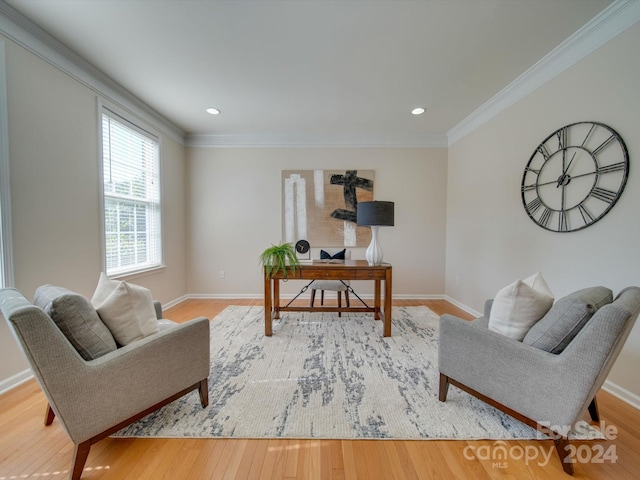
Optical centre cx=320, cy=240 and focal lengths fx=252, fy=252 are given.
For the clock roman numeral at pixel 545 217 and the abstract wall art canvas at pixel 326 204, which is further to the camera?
the abstract wall art canvas at pixel 326 204

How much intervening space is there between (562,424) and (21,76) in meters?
3.83

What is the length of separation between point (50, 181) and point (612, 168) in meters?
4.13

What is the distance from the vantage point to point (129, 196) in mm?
2865

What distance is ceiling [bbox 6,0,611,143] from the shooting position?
167cm

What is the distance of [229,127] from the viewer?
3.61m

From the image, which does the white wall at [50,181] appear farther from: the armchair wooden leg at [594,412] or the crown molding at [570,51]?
the crown molding at [570,51]

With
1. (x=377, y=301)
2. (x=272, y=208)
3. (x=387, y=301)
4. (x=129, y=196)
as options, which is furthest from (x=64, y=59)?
(x=377, y=301)

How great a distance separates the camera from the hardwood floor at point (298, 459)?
1142 millimetres

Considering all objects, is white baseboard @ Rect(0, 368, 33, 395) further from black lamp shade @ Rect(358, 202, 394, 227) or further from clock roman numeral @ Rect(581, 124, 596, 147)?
clock roman numeral @ Rect(581, 124, 596, 147)

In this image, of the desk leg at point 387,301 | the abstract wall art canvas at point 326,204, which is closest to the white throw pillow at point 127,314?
the desk leg at point 387,301

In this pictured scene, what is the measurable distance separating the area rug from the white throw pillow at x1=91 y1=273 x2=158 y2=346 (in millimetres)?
554

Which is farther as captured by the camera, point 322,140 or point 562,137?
point 322,140

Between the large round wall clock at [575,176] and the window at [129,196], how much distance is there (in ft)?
13.5

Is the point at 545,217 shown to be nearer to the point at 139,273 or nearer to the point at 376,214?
the point at 376,214
